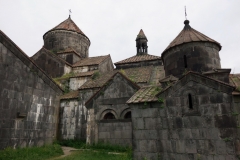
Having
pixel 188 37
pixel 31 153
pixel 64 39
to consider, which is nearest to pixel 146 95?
pixel 188 37

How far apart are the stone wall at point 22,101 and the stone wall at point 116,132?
2.63 meters

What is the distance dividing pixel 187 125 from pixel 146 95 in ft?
4.91

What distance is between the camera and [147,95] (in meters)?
6.05

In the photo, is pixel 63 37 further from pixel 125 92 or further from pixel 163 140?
pixel 163 140

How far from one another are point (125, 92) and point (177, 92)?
3.74m

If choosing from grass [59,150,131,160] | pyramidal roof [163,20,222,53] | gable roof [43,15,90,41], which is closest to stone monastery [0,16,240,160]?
pyramidal roof [163,20,222,53]

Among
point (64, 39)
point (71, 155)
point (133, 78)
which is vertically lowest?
point (71, 155)

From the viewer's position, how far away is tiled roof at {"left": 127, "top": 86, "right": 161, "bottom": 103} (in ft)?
19.0

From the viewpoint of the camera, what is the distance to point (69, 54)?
16.4 m

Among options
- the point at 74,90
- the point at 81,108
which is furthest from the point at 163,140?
the point at 74,90

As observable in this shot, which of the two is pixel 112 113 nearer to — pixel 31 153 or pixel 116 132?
pixel 116 132

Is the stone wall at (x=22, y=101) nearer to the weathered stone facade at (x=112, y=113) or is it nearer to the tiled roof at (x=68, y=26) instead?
the weathered stone facade at (x=112, y=113)

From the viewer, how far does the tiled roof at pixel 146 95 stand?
580 centimetres

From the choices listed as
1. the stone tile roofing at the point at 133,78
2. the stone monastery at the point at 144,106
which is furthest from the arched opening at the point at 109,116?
the stone tile roofing at the point at 133,78
